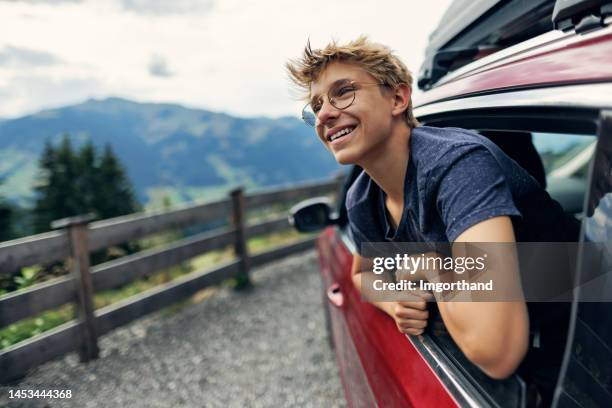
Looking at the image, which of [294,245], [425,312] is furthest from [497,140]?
[294,245]

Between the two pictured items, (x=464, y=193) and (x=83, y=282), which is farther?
(x=83, y=282)

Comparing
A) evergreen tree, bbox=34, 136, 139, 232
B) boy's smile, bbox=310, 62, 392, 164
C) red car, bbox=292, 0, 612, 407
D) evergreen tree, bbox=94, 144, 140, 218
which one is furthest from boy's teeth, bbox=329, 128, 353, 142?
evergreen tree, bbox=94, 144, 140, 218

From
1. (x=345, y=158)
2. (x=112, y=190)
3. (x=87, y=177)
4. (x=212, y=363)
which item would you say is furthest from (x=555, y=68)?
(x=87, y=177)

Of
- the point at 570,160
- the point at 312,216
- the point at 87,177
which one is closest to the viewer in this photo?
the point at 312,216

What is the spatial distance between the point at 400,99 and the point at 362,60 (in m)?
0.19

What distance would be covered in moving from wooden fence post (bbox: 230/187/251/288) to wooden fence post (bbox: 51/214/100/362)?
2325 millimetres

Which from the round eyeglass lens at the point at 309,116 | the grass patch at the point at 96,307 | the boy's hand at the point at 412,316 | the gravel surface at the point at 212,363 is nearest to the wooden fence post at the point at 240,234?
the grass patch at the point at 96,307

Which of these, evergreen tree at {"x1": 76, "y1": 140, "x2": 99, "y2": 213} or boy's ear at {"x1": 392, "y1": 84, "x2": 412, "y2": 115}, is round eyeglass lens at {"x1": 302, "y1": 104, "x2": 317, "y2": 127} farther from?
evergreen tree at {"x1": 76, "y1": 140, "x2": 99, "y2": 213}

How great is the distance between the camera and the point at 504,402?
94 cm

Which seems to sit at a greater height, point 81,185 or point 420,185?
point 420,185

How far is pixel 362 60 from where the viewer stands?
1467 millimetres

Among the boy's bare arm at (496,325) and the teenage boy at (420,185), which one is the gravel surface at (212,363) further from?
the boy's bare arm at (496,325)

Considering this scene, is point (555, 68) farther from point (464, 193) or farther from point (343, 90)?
point (343, 90)

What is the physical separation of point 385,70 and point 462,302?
2.74 feet
